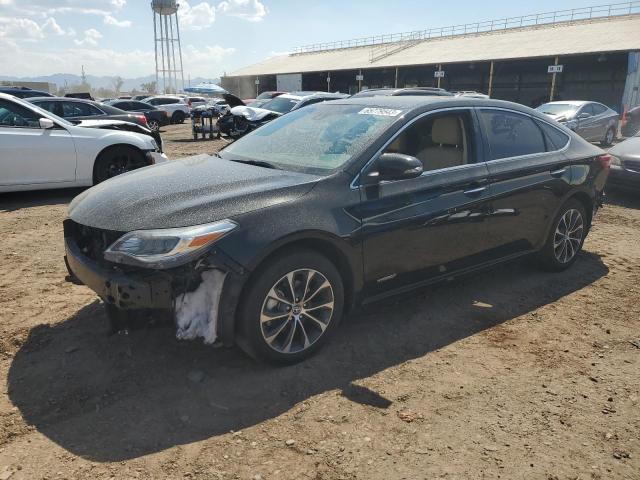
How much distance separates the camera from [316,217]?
123 inches

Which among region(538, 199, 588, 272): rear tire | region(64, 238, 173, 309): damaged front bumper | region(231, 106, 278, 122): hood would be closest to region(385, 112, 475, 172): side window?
region(538, 199, 588, 272): rear tire

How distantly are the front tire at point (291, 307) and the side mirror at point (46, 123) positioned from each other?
5.88 m

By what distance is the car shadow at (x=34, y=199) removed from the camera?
7.59m

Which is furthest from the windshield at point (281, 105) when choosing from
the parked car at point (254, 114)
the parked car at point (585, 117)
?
the parked car at point (585, 117)

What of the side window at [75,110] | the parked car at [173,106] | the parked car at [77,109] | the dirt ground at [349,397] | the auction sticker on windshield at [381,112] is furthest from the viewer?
the parked car at [173,106]

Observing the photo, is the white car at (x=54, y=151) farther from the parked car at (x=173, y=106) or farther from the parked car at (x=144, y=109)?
the parked car at (x=173, y=106)

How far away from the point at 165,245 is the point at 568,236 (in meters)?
3.92

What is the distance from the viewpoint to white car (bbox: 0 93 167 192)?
7.25m

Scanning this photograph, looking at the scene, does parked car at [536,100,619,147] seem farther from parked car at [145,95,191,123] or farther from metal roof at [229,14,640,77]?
parked car at [145,95,191,123]

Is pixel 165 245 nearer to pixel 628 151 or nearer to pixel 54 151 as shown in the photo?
pixel 54 151

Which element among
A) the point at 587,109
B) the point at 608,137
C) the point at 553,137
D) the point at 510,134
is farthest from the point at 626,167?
the point at 608,137

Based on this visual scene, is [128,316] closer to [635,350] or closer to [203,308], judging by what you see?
[203,308]

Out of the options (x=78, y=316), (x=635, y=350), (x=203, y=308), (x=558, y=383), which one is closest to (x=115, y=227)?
(x=203, y=308)

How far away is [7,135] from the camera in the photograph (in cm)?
716
